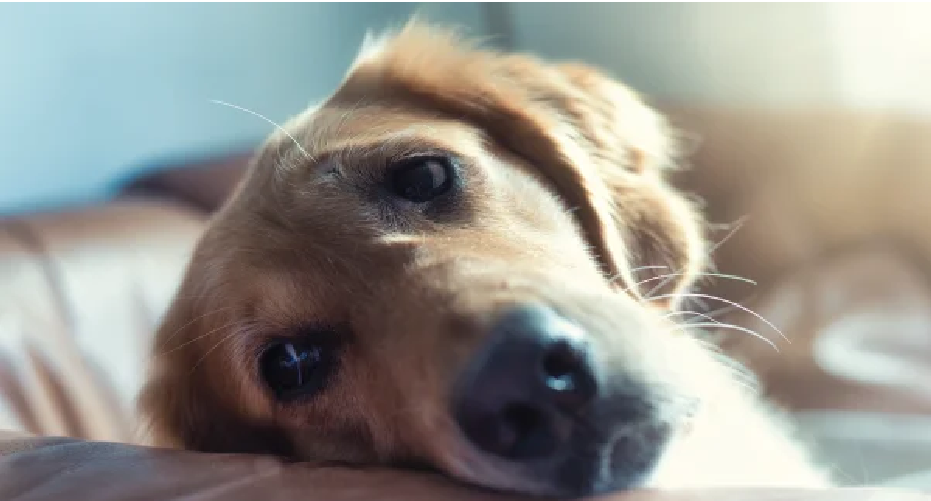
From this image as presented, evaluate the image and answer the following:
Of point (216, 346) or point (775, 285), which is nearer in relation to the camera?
point (216, 346)

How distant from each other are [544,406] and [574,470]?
87mm

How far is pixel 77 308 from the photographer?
6.95 ft

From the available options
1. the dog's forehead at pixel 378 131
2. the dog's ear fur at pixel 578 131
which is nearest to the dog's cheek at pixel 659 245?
the dog's ear fur at pixel 578 131

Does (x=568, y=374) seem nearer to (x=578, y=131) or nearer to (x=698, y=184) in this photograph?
(x=578, y=131)

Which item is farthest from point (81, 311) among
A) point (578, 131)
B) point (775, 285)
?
point (775, 285)

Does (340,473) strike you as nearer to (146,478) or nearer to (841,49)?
(146,478)

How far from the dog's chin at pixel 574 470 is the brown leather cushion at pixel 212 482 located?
0.8 inches

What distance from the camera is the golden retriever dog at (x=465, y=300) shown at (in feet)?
2.89

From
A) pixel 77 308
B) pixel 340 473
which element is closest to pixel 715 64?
pixel 77 308

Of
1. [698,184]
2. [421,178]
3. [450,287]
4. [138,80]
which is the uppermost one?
[698,184]

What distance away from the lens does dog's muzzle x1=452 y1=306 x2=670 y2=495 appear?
0.83m

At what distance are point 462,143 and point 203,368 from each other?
60 cm

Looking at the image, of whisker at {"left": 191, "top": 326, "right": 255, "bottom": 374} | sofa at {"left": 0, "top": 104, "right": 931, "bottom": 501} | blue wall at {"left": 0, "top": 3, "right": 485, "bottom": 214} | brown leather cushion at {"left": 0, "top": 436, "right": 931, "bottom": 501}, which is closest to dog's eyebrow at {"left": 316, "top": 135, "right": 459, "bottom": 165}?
whisker at {"left": 191, "top": 326, "right": 255, "bottom": 374}

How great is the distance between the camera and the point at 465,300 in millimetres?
984
